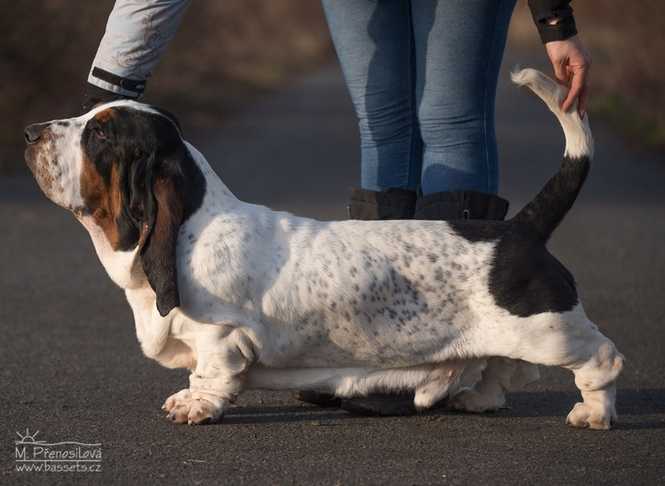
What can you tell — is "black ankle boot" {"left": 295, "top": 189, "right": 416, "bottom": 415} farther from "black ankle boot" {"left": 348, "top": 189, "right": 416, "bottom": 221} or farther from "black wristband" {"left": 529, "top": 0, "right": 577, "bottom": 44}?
"black wristband" {"left": 529, "top": 0, "right": 577, "bottom": 44}

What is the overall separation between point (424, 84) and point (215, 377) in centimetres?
140

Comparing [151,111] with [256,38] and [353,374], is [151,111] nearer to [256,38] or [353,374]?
[353,374]

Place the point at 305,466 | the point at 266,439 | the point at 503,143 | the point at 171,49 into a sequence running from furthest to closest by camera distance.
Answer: the point at 171,49 < the point at 503,143 < the point at 266,439 < the point at 305,466

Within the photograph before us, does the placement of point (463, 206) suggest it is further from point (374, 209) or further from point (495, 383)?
point (495, 383)

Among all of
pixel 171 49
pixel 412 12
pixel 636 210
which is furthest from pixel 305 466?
pixel 171 49

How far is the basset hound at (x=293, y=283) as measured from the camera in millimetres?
3986

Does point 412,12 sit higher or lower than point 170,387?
higher

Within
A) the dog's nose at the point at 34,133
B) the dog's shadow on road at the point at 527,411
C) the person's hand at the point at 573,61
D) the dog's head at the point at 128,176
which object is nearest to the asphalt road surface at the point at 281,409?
the dog's shadow on road at the point at 527,411

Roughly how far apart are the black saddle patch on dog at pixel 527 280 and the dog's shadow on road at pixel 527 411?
1.59 feet

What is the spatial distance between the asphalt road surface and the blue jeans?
Result: 3.03 feet

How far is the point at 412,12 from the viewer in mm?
4684

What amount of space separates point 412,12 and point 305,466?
73.1 inches

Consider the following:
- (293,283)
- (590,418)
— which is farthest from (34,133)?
(590,418)

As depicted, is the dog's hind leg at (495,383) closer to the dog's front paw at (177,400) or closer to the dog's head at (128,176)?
the dog's front paw at (177,400)
